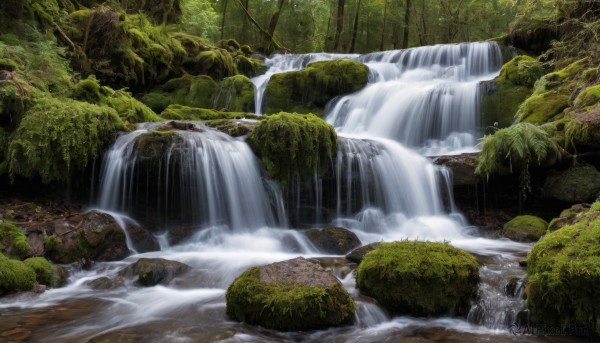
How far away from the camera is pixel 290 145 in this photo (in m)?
9.12

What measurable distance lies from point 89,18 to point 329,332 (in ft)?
39.1

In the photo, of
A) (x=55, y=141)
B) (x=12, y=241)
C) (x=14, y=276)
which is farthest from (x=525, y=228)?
(x=55, y=141)

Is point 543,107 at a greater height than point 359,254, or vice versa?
point 543,107

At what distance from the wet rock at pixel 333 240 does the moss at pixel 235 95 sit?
28.3 ft

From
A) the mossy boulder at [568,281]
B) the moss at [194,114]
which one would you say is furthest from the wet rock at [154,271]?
the moss at [194,114]

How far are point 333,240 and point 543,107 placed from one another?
639 centimetres

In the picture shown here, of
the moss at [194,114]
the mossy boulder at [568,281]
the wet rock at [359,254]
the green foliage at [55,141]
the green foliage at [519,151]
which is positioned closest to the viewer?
the mossy boulder at [568,281]

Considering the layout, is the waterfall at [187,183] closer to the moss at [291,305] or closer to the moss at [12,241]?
the moss at [12,241]

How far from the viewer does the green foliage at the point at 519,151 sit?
8.63 meters

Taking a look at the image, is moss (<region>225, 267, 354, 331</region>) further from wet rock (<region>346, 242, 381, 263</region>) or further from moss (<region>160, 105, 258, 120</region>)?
moss (<region>160, 105, 258, 120</region>)

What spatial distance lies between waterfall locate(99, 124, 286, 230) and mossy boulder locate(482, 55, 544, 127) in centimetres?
711

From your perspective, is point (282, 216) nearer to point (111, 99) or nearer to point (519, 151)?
point (519, 151)

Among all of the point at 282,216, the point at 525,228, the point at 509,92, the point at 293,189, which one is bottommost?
the point at 525,228

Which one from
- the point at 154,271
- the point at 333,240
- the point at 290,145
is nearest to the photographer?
the point at 154,271
